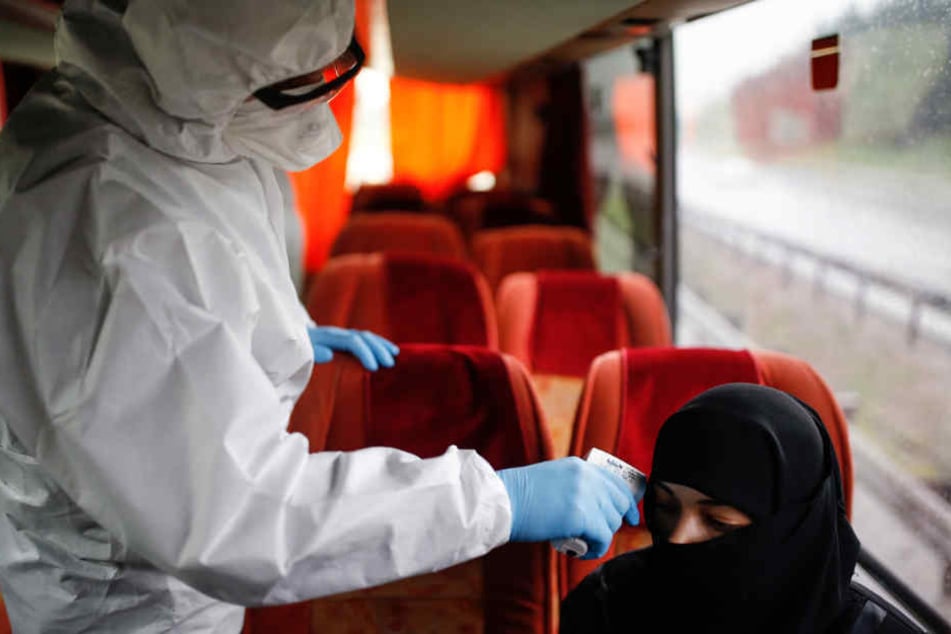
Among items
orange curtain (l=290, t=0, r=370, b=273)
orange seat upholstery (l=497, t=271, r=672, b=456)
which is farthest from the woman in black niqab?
orange curtain (l=290, t=0, r=370, b=273)

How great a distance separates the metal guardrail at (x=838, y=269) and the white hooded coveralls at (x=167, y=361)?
4.33 ft

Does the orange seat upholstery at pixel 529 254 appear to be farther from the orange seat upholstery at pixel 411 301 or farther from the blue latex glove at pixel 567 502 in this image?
the blue latex glove at pixel 567 502

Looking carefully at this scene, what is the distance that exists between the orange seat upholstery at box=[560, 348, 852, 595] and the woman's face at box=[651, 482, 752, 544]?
7.2 inches

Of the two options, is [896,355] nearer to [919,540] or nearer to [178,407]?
[919,540]

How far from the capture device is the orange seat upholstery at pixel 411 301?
2465 mm

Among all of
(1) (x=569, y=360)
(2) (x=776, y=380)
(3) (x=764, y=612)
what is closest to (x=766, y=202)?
(1) (x=569, y=360)

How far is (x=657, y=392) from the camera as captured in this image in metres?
1.45

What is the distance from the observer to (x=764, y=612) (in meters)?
1.07

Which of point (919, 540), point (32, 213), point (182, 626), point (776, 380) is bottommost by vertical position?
point (919, 540)

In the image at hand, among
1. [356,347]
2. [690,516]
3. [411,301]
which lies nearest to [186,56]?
[356,347]

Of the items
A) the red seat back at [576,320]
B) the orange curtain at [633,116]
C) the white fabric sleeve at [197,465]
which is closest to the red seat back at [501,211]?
the orange curtain at [633,116]

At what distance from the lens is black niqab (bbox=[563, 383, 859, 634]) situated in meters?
1.04

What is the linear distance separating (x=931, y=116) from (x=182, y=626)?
1652 mm

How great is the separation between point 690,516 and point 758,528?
0.09 meters
